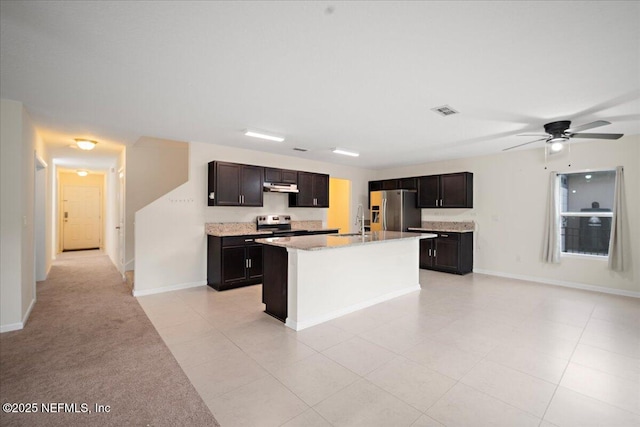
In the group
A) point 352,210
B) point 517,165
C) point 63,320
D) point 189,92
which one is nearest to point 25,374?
point 63,320

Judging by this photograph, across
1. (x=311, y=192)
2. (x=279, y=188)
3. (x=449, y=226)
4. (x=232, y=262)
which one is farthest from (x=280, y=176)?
(x=449, y=226)

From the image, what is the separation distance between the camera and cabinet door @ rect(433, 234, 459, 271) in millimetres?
6117


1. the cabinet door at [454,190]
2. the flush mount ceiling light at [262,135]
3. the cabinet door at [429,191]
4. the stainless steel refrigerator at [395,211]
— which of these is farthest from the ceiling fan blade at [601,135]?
the flush mount ceiling light at [262,135]

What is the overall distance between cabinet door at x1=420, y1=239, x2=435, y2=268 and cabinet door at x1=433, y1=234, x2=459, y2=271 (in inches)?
4.8

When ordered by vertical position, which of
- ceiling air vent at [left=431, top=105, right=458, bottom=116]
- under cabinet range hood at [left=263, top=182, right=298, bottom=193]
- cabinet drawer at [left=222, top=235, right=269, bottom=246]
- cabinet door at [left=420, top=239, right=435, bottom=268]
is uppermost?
ceiling air vent at [left=431, top=105, right=458, bottom=116]

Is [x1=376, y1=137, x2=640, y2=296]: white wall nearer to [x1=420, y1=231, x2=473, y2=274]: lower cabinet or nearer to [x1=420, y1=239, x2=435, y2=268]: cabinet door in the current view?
[x1=420, y1=231, x2=473, y2=274]: lower cabinet

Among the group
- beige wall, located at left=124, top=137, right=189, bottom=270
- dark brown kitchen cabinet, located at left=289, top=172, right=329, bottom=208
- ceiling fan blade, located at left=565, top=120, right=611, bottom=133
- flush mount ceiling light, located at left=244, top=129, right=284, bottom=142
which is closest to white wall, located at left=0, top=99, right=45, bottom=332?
beige wall, located at left=124, top=137, right=189, bottom=270

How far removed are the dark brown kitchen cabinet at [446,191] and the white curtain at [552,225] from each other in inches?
54.5

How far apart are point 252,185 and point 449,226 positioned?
4.56 meters

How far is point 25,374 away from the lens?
2.39 m

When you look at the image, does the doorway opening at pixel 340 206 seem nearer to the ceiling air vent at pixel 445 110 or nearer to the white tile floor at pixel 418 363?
the white tile floor at pixel 418 363

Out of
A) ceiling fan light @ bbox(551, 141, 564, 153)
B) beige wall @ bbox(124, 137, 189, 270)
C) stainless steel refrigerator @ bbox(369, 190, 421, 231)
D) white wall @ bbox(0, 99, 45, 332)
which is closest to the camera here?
white wall @ bbox(0, 99, 45, 332)

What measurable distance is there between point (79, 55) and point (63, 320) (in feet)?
10.3

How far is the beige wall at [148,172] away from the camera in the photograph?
5.66 metres
